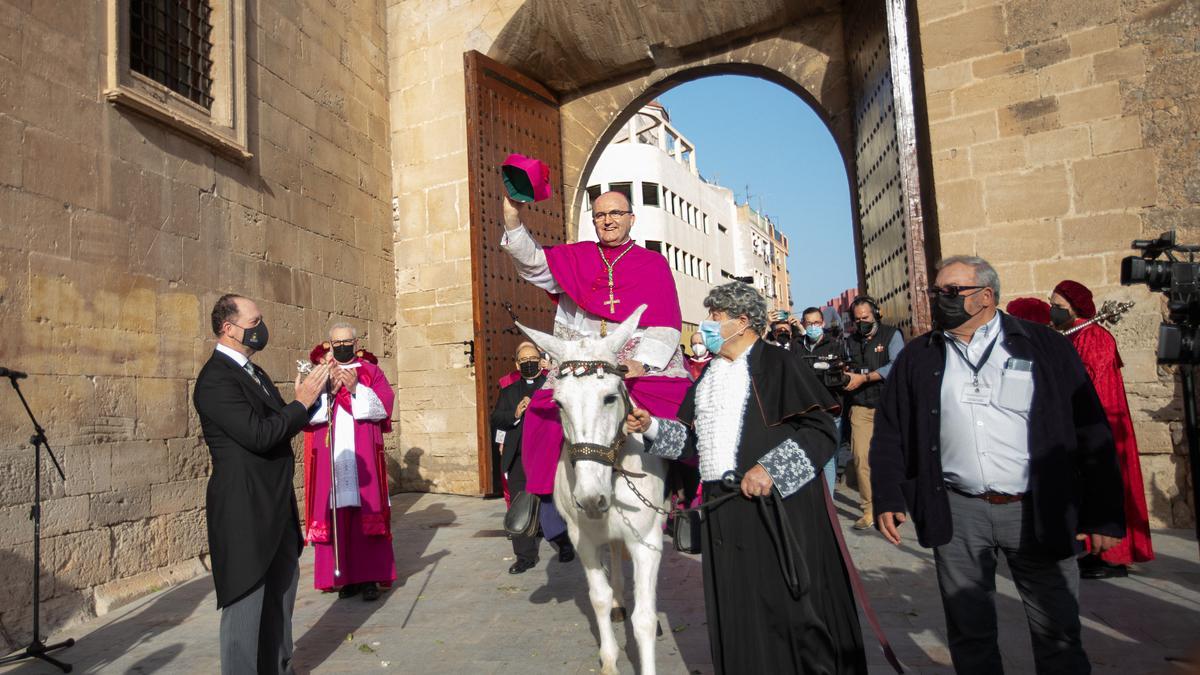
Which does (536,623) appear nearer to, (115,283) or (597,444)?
(597,444)

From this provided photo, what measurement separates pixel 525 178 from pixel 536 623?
2645 millimetres

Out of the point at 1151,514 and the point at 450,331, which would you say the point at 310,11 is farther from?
the point at 1151,514

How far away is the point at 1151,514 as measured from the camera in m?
5.82

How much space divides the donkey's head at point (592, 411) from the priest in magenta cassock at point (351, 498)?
2534 mm

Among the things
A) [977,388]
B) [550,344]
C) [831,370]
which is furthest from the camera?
[831,370]

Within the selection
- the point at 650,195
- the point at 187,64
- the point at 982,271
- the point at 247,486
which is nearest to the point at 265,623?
the point at 247,486

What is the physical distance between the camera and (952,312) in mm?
2730

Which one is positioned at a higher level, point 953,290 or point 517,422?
point 953,290

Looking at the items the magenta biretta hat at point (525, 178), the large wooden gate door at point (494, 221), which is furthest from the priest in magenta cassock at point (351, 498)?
the large wooden gate door at point (494, 221)

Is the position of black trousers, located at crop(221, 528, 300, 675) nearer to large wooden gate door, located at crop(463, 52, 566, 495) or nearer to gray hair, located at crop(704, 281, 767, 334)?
gray hair, located at crop(704, 281, 767, 334)

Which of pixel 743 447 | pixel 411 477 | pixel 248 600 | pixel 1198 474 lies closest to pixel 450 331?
pixel 411 477

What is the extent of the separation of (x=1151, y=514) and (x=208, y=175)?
8.53 meters

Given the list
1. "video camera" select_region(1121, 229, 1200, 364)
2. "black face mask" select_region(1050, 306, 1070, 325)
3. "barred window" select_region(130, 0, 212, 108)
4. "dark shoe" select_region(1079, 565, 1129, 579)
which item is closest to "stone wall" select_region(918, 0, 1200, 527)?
"black face mask" select_region(1050, 306, 1070, 325)

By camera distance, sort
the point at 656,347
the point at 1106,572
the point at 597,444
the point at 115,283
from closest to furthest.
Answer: the point at 597,444 < the point at 656,347 < the point at 1106,572 < the point at 115,283
